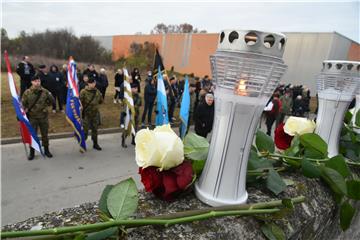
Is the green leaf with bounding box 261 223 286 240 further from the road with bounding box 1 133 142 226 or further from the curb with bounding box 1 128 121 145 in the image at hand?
the curb with bounding box 1 128 121 145

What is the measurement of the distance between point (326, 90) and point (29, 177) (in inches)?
207

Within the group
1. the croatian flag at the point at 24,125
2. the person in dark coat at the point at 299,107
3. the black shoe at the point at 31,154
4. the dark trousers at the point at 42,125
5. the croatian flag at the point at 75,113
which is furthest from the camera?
the person in dark coat at the point at 299,107

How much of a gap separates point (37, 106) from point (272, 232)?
632 cm

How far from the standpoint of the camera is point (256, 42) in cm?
88

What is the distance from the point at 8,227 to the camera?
80 cm

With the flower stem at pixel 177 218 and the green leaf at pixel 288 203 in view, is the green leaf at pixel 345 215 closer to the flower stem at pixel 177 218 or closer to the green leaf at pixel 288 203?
the flower stem at pixel 177 218

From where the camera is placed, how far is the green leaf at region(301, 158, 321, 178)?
53.2 inches

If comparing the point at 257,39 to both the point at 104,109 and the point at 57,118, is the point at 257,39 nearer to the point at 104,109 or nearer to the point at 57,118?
the point at 57,118

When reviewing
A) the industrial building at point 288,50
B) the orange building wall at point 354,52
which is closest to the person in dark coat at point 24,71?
the industrial building at point 288,50

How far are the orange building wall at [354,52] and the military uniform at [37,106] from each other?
2696 cm

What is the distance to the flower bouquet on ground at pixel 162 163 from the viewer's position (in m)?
0.94

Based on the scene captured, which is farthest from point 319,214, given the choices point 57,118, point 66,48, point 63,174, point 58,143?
point 66,48

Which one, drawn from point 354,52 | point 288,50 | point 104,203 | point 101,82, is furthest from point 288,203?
point 354,52

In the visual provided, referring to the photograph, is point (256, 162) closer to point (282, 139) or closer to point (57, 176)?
point (282, 139)
